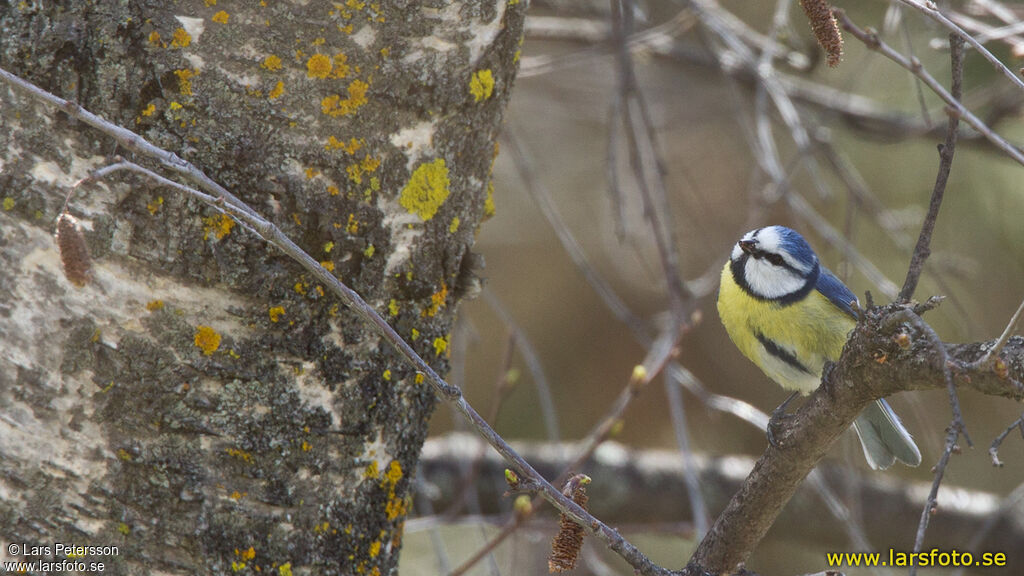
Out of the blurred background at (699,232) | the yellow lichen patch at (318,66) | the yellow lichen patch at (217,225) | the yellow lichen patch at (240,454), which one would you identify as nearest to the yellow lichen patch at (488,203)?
the yellow lichen patch at (318,66)

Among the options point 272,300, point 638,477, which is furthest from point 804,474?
point 638,477

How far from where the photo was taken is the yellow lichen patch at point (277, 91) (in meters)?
1.35

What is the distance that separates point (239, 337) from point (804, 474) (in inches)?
36.9

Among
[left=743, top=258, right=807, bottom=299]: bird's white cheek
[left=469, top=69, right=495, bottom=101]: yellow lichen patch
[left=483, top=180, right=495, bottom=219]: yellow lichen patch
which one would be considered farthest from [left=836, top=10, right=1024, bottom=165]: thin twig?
[left=743, top=258, right=807, bottom=299]: bird's white cheek

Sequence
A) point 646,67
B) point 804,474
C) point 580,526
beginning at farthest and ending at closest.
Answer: point 646,67
point 804,474
point 580,526

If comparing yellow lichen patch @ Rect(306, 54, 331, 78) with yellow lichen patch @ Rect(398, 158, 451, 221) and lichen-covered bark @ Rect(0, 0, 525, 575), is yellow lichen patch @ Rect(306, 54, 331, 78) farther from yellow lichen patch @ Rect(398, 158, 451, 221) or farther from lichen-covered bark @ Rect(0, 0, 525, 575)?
yellow lichen patch @ Rect(398, 158, 451, 221)

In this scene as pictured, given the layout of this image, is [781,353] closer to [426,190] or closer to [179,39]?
[426,190]

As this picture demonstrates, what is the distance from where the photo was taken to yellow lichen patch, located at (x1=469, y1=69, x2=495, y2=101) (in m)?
1.49

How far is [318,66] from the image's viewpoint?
53.8 inches

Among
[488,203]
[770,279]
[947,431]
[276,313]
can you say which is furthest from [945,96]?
[770,279]

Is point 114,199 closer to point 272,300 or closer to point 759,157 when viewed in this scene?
point 272,300

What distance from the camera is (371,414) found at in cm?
147

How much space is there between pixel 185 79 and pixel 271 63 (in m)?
0.13

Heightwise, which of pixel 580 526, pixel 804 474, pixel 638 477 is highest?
pixel 638 477
